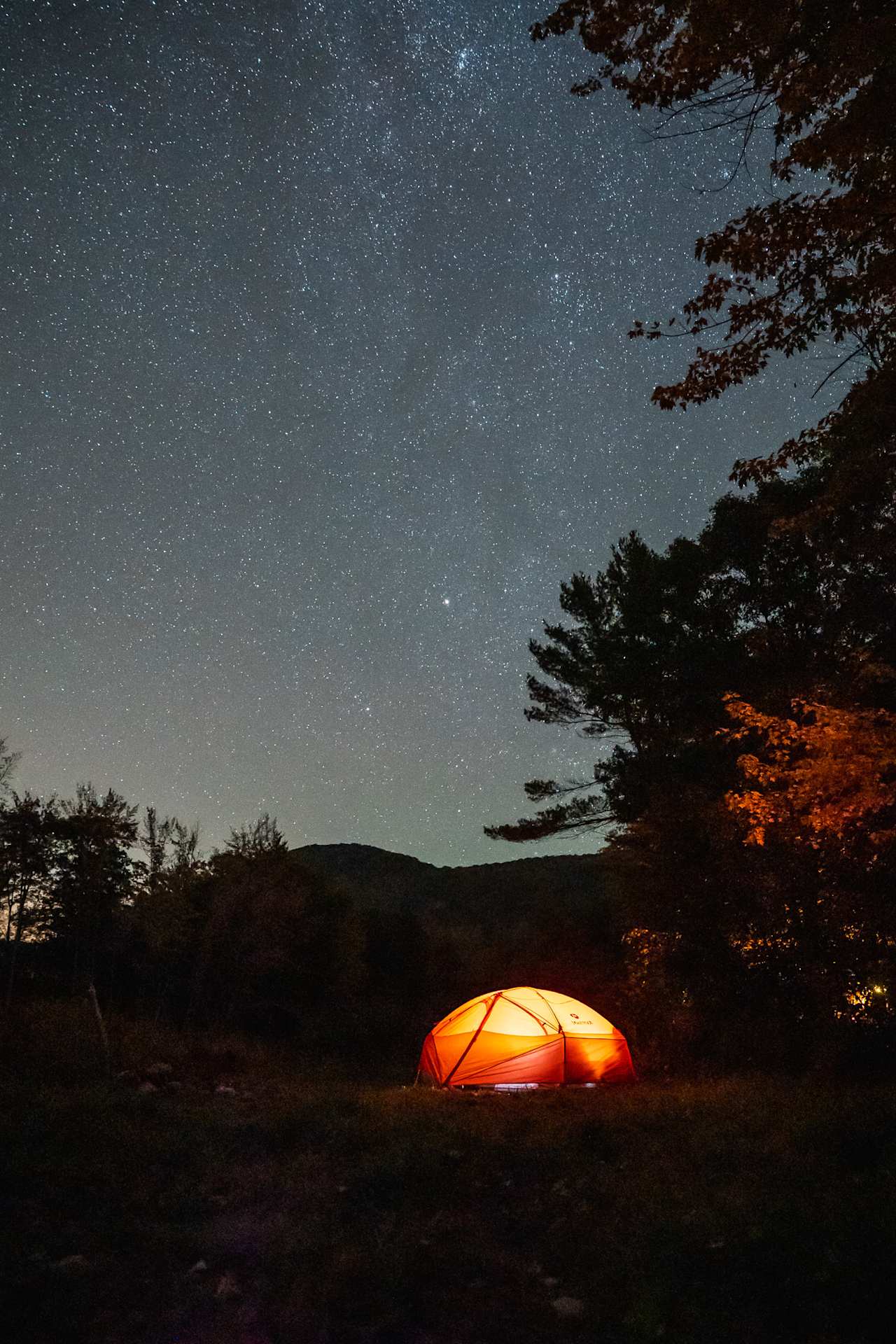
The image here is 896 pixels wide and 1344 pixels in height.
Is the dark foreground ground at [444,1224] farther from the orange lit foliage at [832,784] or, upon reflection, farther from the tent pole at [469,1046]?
the tent pole at [469,1046]

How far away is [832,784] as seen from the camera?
825cm

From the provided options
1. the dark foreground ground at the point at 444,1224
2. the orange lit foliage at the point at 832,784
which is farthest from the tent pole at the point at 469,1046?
the orange lit foliage at the point at 832,784

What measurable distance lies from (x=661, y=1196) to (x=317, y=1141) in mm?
3321

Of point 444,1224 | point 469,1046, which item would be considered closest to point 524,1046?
point 469,1046

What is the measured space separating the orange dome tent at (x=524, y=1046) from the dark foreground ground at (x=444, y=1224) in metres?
4.24

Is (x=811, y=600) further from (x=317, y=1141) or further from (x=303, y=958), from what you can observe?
(x=303, y=958)

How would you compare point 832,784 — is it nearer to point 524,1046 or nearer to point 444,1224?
point 444,1224

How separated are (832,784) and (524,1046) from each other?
23.3ft

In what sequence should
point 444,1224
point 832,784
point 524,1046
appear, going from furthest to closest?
point 524,1046 < point 832,784 < point 444,1224

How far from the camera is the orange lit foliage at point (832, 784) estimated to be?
7988 millimetres

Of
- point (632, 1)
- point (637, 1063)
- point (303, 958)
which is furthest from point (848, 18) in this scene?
point (303, 958)

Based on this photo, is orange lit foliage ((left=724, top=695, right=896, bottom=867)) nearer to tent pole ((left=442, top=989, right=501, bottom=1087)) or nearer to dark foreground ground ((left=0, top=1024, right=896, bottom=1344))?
dark foreground ground ((left=0, top=1024, right=896, bottom=1344))

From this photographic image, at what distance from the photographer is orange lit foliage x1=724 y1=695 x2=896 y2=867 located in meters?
7.99

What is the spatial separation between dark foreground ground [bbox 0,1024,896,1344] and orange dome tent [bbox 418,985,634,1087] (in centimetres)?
424
